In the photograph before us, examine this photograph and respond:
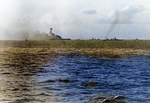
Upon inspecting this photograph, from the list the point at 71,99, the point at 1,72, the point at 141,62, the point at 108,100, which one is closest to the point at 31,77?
the point at 1,72

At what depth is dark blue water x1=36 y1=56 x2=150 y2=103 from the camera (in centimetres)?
1062

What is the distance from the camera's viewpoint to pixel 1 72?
1364 cm

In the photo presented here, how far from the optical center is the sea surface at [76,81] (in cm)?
1023

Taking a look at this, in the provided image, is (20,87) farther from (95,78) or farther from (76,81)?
(95,78)

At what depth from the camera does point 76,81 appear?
40.8 feet

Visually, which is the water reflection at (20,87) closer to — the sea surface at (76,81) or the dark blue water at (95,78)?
the sea surface at (76,81)

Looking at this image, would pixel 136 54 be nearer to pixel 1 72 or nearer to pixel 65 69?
pixel 65 69

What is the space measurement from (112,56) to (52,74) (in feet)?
19.9

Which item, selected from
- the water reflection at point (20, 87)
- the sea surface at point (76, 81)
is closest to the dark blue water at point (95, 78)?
→ the sea surface at point (76, 81)

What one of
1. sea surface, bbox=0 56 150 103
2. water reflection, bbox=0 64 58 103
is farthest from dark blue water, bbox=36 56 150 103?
water reflection, bbox=0 64 58 103

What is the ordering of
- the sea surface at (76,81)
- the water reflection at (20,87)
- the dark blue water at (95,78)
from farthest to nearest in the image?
the dark blue water at (95,78) → the sea surface at (76,81) → the water reflection at (20,87)

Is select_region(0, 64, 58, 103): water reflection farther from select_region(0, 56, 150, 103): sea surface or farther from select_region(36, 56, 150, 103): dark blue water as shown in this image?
select_region(36, 56, 150, 103): dark blue water

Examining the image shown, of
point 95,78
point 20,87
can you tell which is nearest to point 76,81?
point 95,78

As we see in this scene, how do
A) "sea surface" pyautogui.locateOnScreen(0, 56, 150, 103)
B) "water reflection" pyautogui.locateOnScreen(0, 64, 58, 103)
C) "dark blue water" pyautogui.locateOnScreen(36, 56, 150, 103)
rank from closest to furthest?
1. "water reflection" pyautogui.locateOnScreen(0, 64, 58, 103)
2. "sea surface" pyautogui.locateOnScreen(0, 56, 150, 103)
3. "dark blue water" pyautogui.locateOnScreen(36, 56, 150, 103)
